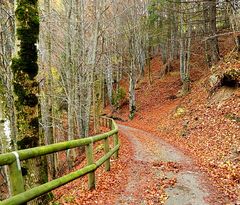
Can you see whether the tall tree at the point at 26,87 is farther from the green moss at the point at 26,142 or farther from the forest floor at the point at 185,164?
the forest floor at the point at 185,164

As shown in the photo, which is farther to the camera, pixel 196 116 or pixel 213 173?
pixel 196 116

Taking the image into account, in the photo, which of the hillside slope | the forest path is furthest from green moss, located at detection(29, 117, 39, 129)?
the hillside slope

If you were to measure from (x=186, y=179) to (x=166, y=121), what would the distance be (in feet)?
43.7

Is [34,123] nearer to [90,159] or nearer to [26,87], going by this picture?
[26,87]

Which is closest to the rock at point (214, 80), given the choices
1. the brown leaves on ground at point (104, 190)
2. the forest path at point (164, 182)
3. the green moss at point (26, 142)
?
the forest path at point (164, 182)

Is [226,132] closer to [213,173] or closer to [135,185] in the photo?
[213,173]

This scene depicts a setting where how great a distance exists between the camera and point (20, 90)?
5.84 m

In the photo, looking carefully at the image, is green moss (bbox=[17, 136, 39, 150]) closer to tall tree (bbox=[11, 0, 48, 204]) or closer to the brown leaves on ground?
tall tree (bbox=[11, 0, 48, 204])

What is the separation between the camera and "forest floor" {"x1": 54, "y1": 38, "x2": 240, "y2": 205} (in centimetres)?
616

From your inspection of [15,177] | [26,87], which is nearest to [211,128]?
[26,87]

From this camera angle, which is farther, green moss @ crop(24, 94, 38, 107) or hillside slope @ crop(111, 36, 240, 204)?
hillside slope @ crop(111, 36, 240, 204)

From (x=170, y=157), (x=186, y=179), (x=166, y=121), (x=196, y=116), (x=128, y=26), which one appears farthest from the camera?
(x=128, y=26)

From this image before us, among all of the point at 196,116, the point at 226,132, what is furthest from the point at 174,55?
the point at 226,132

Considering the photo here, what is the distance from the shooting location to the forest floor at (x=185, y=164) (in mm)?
6160
